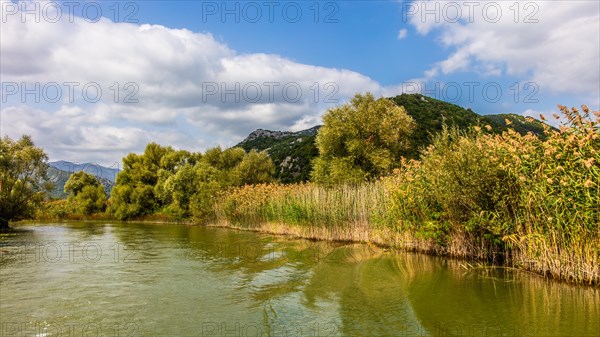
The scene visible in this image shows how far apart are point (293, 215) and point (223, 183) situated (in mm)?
24137

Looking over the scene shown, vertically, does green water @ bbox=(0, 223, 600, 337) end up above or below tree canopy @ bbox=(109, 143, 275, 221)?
below

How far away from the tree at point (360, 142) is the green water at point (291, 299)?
51.3 feet

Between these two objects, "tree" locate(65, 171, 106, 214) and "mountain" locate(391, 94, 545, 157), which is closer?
"tree" locate(65, 171, 106, 214)

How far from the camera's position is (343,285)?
9.12m

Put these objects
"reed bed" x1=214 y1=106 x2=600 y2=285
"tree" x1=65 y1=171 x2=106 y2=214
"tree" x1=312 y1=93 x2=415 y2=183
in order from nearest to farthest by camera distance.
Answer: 1. "reed bed" x1=214 y1=106 x2=600 y2=285
2. "tree" x1=312 y1=93 x2=415 y2=183
3. "tree" x1=65 y1=171 x2=106 y2=214

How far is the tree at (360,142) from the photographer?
28.4 metres

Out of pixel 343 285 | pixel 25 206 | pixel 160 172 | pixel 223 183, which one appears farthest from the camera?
pixel 160 172

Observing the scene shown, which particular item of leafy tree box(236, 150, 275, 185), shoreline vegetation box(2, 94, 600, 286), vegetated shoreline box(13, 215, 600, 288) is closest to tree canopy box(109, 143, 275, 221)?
leafy tree box(236, 150, 275, 185)

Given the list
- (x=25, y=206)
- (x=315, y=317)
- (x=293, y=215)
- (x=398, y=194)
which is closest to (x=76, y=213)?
(x=25, y=206)

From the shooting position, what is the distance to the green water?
6137mm

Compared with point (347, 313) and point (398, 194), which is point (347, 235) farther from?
point (347, 313)

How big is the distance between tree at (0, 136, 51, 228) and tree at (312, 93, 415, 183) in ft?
72.9

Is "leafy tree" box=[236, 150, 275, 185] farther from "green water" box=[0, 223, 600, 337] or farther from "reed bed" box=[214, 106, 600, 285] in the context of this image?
"green water" box=[0, 223, 600, 337]

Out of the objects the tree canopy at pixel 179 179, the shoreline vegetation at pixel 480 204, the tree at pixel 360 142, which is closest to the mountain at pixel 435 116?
the tree at pixel 360 142
